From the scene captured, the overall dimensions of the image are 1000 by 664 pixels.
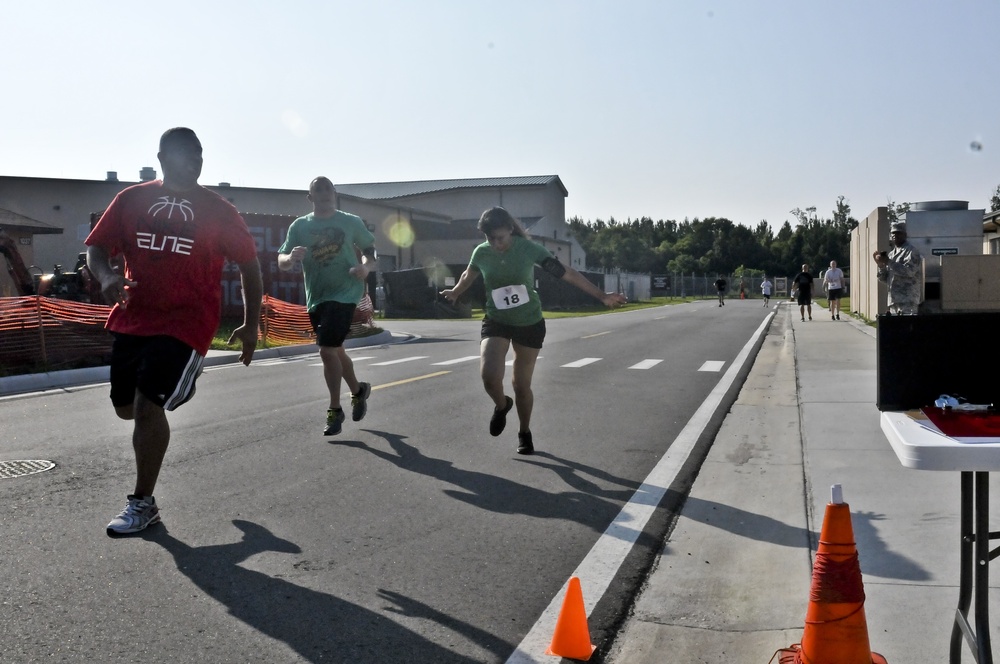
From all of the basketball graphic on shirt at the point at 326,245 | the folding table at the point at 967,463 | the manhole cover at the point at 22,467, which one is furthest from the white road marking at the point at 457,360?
the folding table at the point at 967,463

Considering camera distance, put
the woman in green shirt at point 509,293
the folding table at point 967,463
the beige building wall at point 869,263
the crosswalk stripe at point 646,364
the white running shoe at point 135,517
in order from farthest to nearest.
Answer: the beige building wall at point 869,263
the crosswalk stripe at point 646,364
the woman in green shirt at point 509,293
the white running shoe at point 135,517
the folding table at point 967,463

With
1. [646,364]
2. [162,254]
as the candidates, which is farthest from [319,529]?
[646,364]

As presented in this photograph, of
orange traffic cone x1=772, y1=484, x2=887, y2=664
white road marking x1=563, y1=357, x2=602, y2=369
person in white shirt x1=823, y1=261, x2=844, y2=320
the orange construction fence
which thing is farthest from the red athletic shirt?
person in white shirt x1=823, y1=261, x2=844, y2=320

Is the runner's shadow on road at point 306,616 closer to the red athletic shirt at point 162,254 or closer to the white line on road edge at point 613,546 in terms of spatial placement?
the white line on road edge at point 613,546

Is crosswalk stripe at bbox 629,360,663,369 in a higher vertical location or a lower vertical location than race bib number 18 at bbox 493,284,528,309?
lower

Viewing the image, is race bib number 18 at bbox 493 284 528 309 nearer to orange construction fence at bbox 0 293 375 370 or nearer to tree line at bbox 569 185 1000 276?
orange construction fence at bbox 0 293 375 370

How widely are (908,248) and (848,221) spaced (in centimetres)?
11541

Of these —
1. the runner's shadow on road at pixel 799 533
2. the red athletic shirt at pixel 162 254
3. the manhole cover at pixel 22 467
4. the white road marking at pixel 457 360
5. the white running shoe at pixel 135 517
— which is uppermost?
the red athletic shirt at pixel 162 254

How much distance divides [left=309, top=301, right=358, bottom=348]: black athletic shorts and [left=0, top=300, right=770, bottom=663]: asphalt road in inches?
32.7

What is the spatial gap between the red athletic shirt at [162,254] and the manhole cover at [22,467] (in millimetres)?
2037

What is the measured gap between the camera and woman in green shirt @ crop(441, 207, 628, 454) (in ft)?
23.8

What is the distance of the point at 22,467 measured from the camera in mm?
6762

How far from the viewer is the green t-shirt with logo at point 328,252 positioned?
25.5ft

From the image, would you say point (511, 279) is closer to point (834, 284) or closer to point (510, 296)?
point (510, 296)
